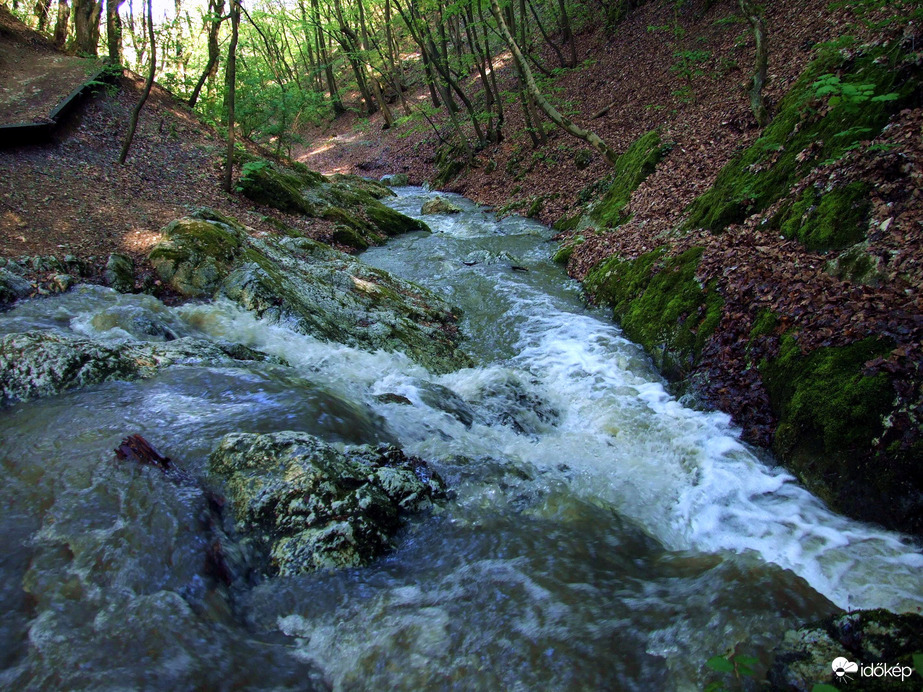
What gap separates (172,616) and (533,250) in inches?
429

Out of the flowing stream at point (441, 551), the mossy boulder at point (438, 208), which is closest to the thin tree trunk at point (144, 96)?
the flowing stream at point (441, 551)

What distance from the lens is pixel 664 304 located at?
23.4 ft

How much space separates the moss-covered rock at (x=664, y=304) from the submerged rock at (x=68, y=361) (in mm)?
5556

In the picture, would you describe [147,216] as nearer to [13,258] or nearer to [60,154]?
[13,258]

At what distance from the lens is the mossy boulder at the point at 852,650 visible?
2100mm

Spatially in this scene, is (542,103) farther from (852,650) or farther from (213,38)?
(852,650)

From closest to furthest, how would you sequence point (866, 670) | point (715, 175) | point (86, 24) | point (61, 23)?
1. point (866, 670)
2. point (715, 175)
3. point (86, 24)
4. point (61, 23)

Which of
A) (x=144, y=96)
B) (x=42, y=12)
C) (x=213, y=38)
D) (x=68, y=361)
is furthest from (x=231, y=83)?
(x=42, y=12)

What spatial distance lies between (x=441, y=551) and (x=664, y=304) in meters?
5.12

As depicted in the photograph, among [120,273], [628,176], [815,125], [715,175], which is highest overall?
[628,176]

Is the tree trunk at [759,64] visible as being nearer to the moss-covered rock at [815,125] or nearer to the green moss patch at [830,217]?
the moss-covered rock at [815,125]

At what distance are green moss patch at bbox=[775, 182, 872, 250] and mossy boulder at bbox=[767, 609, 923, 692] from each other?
458 centimetres

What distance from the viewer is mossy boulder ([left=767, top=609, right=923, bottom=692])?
2100 mm

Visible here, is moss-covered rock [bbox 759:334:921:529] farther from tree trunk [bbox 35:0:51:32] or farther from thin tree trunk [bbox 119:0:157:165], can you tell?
tree trunk [bbox 35:0:51:32]
